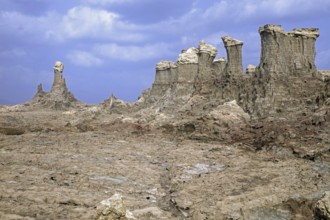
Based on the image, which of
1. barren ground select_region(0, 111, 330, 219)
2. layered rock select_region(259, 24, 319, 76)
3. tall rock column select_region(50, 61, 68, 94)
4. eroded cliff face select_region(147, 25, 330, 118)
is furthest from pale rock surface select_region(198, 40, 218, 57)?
tall rock column select_region(50, 61, 68, 94)

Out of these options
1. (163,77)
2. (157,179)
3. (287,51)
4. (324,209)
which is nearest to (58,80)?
(163,77)

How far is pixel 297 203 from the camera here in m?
14.7

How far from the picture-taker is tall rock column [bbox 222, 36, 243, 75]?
41594 mm

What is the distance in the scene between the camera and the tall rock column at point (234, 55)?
1638 inches

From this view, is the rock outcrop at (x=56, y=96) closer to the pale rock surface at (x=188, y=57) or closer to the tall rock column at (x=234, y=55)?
the pale rock surface at (x=188, y=57)

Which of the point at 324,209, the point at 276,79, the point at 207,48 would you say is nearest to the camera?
the point at 324,209

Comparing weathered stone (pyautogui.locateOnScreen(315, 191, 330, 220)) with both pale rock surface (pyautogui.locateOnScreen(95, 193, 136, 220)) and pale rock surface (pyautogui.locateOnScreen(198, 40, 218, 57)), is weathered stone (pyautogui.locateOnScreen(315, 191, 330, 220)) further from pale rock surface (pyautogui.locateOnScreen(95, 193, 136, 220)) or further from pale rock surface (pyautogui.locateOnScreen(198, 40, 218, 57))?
pale rock surface (pyautogui.locateOnScreen(198, 40, 218, 57))

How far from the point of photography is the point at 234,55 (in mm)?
41906

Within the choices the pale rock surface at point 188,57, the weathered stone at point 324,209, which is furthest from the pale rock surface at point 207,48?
the weathered stone at point 324,209

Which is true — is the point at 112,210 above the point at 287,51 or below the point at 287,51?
below

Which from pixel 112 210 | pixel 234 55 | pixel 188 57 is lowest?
pixel 112 210

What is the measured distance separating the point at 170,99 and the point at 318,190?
3318 centimetres

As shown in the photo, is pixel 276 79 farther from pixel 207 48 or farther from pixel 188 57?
pixel 188 57

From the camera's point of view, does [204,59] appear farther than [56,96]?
No
